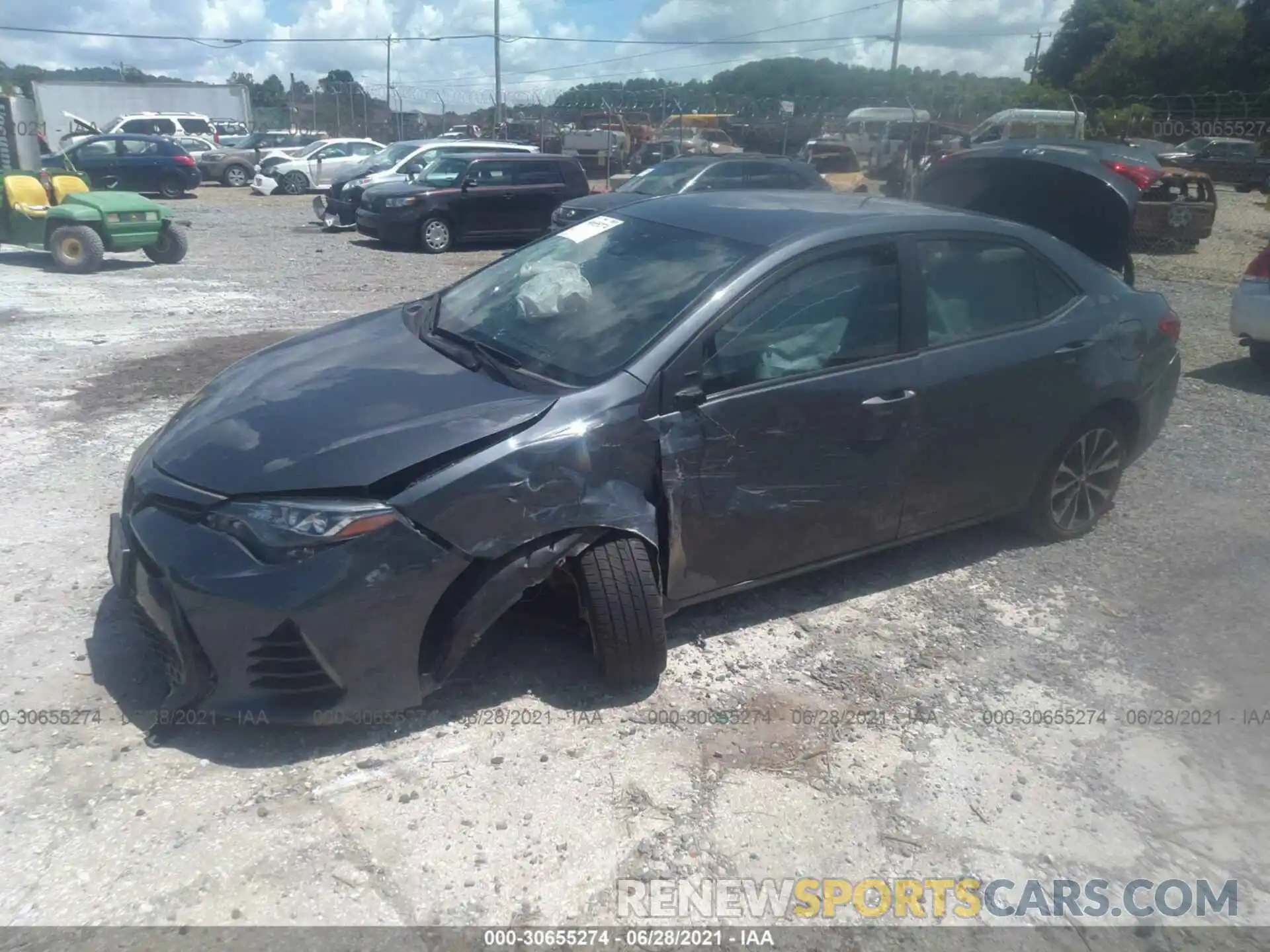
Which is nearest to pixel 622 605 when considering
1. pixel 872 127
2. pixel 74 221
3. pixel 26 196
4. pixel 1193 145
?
pixel 74 221

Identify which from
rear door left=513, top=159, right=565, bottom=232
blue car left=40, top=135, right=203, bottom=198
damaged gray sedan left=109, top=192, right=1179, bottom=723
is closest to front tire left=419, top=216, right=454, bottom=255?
rear door left=513, top=159, right=565, bottom=232

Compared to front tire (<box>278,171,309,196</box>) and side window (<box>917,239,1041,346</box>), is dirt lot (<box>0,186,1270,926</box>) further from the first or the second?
front tire (<box>278,171,309,196</box>)

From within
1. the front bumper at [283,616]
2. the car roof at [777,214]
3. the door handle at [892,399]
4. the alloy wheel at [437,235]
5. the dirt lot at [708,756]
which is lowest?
the dirt lot at [708,756]

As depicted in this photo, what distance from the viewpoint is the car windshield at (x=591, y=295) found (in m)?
3.80

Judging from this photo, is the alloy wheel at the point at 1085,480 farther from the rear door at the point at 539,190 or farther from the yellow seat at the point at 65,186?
the yellow seat at the point at 65,186

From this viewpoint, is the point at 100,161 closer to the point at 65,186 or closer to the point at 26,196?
the point at 65,186

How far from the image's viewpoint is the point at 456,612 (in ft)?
10.8

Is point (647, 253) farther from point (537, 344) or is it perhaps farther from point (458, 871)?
point (458, 871)

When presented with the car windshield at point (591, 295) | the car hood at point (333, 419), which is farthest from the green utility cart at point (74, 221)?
the car hood at point (333, 419)

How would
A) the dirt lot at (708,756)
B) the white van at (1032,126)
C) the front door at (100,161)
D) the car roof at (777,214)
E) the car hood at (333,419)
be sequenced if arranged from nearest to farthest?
the dirt lot at (708,756) < the car hood at (333,419) < the car roof at (777,214) < the front door at (100,161) < the white van at (1032,126)

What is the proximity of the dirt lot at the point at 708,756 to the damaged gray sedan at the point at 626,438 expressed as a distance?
0.27 m

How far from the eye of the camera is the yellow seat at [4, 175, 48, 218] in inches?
496

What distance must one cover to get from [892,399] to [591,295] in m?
1.28

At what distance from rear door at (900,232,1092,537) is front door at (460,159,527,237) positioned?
12523 mm
